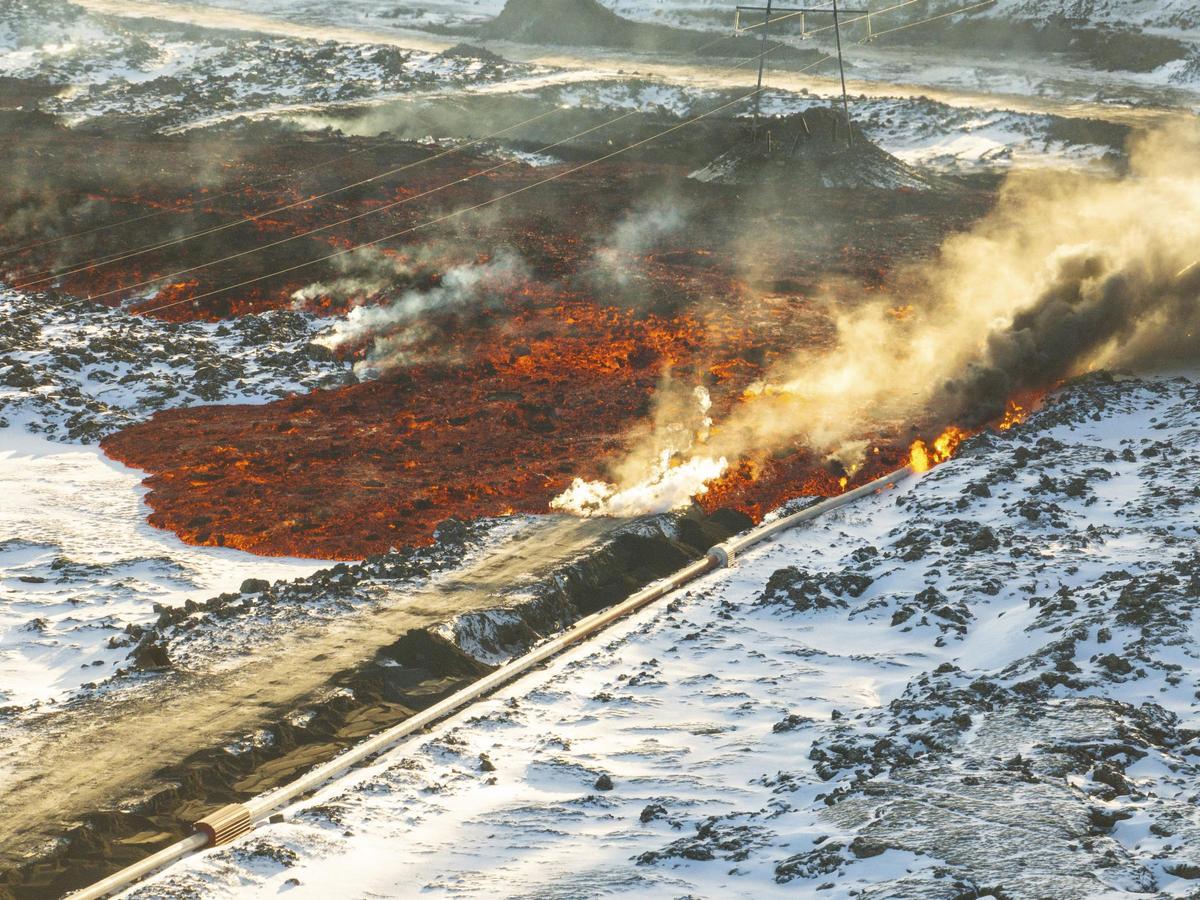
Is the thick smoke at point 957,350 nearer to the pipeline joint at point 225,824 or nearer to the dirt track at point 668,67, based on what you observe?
the pipeline joint at point 225,824

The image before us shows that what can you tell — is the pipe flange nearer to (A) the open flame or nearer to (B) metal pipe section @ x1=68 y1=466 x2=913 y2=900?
(B) metal pipe section @ x1=68 y1=466 x2=913 y2=900

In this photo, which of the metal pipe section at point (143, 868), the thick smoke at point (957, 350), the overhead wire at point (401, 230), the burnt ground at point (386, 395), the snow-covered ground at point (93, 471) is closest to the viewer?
the metal pipe section at point (143, 868)

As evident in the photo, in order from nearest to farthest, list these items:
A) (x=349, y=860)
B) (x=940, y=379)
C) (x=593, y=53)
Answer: (x=349, y=860)
(x=940, y=379)
(x=593, y=53)

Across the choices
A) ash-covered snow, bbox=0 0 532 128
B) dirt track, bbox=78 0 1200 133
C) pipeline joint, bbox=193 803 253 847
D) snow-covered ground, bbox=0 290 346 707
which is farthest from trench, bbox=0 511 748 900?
ash-covered snow, bbox=0 0 532 128

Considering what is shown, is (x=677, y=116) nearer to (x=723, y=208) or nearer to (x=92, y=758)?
(x=723, y=208)

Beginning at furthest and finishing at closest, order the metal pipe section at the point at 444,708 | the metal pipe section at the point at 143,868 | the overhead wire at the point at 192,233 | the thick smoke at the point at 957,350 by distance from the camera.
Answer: the overhead wire at the point at 192,233
the thick smoke at the point at 957,350
the metal pipe section at the point at 444,708
the metal pipe section at the point at 143,868

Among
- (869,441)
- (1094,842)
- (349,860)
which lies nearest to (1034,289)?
(869,441)

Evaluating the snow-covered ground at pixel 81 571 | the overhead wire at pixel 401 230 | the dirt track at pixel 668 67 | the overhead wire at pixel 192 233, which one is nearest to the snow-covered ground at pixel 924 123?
the overhead wire at pixel 401 230
